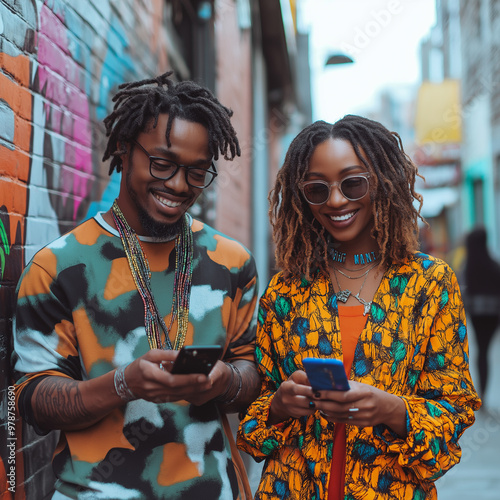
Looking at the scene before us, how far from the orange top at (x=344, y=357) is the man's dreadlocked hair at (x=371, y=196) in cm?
20

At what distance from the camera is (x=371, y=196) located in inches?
87.1

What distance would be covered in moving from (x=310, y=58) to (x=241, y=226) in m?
10.7

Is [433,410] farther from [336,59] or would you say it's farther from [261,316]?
[336,59]

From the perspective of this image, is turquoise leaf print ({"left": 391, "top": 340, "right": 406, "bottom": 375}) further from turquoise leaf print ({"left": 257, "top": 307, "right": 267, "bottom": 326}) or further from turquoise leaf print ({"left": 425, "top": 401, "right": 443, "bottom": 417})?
turquoise leaf print ({"left": 257, "top": 307, "right": 267, "bottom": 326})

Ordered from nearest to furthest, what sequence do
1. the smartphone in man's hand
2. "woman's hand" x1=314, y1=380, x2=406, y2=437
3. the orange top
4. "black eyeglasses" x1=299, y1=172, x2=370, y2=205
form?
the smartphone in man's hand
"woman's hand" x1=314, y1=380, x2=406, y2=437
the orange top
"black eyeglasses" x1=299, y1=172, x2=370, y2=205

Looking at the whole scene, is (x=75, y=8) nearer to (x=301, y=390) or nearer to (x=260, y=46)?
(x=301, y=390)

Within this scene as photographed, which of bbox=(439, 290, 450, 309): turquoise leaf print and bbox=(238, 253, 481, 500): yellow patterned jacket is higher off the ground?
bbox=(439, 290, 450, 309): turquoise leaf print

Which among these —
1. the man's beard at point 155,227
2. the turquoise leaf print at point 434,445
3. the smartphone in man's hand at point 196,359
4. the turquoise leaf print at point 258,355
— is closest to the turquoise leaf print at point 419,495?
the turquoise leaf print at point 434,445

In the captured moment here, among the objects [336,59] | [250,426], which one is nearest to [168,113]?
[250,426]

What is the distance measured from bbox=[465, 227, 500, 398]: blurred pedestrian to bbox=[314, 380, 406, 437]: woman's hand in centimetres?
570

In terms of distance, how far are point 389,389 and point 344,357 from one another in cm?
17

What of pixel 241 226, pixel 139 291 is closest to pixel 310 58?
pixel 241 226

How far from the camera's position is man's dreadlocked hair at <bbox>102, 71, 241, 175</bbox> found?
2.25m

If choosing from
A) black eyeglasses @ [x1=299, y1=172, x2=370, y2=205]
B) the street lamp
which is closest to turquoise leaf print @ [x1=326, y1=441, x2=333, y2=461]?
black eyeglasses @ [x1=299, y1=172, x2=370, y2=205]
